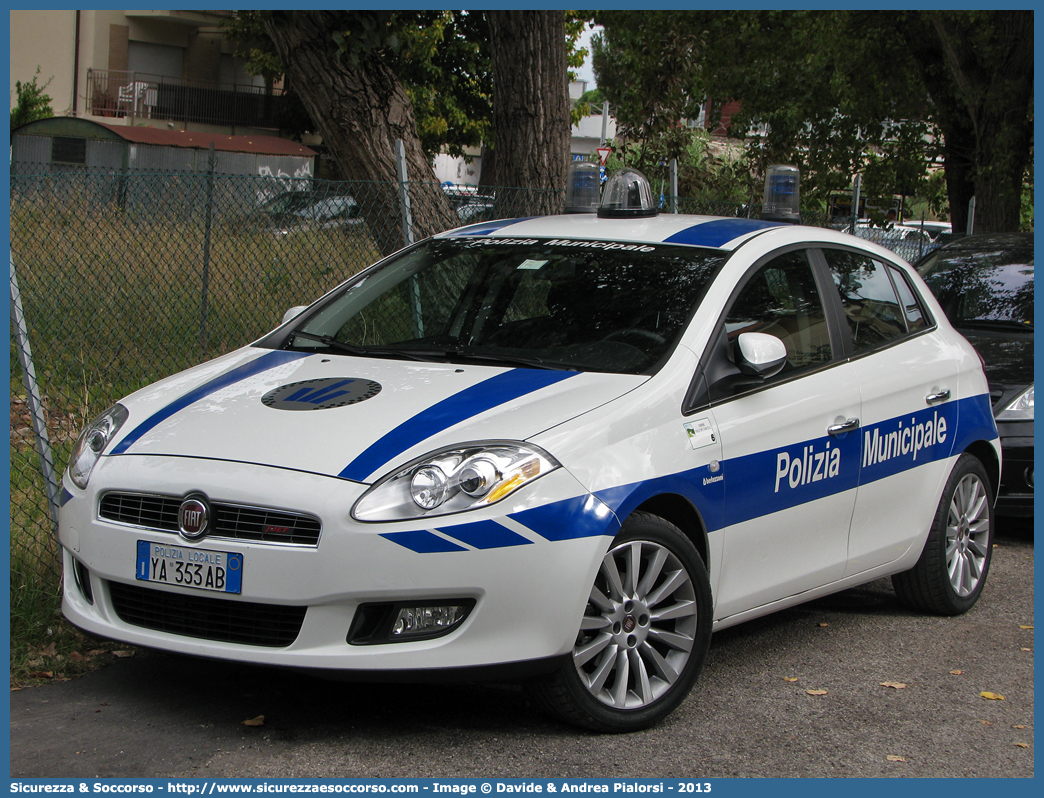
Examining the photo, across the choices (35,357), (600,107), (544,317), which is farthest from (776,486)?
(600,107)

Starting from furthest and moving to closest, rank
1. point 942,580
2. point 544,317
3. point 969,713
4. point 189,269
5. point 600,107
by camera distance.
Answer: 1. point 600,107
2. point 189,269
3. point 942,580
4. point 544,317
5. point 969,713

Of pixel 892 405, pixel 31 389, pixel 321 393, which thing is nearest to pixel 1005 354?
pixel 892 405

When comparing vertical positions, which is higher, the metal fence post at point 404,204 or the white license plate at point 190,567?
the metal fence post at point 404,204

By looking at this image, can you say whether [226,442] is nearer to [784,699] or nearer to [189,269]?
[784,699]

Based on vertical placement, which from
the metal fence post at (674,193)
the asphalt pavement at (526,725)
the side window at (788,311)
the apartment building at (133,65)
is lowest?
the asphalt pavement at (526,725)

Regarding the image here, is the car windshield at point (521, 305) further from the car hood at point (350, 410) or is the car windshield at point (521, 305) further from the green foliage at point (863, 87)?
the green foliage at point (863, 87)

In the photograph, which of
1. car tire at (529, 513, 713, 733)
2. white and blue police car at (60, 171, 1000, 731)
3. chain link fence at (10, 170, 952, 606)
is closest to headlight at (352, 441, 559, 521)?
white and blue police car at (60, 171, 1000, 731)

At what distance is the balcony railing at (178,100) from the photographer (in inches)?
1339

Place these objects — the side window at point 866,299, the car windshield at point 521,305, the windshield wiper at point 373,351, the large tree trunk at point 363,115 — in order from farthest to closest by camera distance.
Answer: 1. the large tree trunk at point 363,115
2. the side window at point 866,299
3. the windshield wiper at point 373,351
4. the car windshield at point 521,305

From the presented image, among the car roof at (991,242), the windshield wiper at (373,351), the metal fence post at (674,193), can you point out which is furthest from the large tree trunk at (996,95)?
the windshield wiper at (373,351)

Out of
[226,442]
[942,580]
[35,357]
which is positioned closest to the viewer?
[226,442]

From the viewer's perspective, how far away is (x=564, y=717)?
3879 millimetres

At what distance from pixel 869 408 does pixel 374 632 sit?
2.40m

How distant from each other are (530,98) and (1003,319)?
13.6 ft
